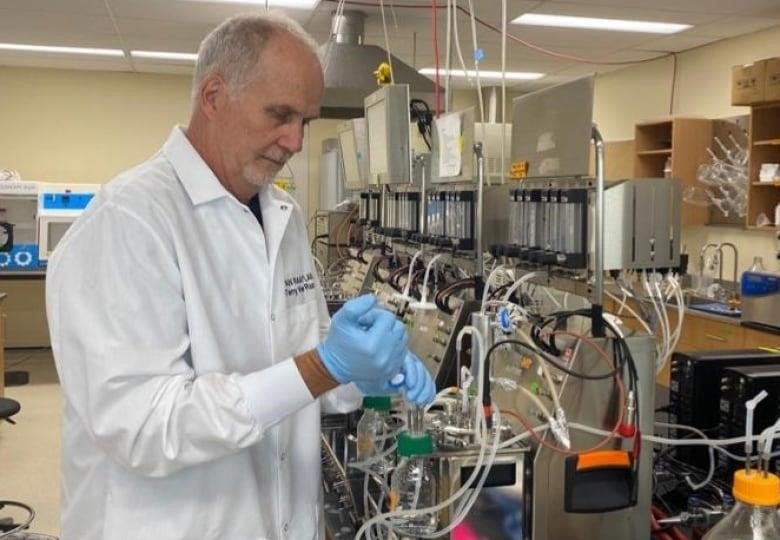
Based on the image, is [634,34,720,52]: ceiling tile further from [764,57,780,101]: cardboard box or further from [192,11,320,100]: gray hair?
[192,11,320,100]: gray hair

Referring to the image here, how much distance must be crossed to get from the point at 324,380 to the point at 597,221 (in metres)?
0.68

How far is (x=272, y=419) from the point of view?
110 cm

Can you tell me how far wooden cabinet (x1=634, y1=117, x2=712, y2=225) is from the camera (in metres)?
5.38

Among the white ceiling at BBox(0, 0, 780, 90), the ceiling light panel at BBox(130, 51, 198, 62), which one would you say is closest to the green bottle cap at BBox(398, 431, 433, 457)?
the white ceiling at BBox(0, 0, 780, 90)

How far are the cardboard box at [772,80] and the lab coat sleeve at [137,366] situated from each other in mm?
4258

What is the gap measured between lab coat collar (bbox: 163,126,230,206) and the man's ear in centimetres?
8

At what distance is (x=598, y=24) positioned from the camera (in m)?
4.88

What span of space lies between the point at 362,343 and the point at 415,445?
0.32m

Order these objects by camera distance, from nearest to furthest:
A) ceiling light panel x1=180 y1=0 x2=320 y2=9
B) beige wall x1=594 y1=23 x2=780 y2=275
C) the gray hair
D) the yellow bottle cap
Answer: the yellow bottle cap, the gray hair, ceiling light panel x1=180 y1=0 x2=320 y2=9, beige wall x1=594 y1=23 x2=780 y2=275

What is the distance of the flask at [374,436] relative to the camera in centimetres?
162

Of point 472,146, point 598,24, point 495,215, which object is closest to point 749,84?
point 598,24

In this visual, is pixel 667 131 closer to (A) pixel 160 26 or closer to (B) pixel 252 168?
(A) pixel 160 26

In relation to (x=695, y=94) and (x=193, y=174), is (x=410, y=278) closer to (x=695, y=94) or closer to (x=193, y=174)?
(x=193, y=174)

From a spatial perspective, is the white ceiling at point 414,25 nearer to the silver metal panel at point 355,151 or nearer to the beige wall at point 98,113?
the beige wall at point 98,113
